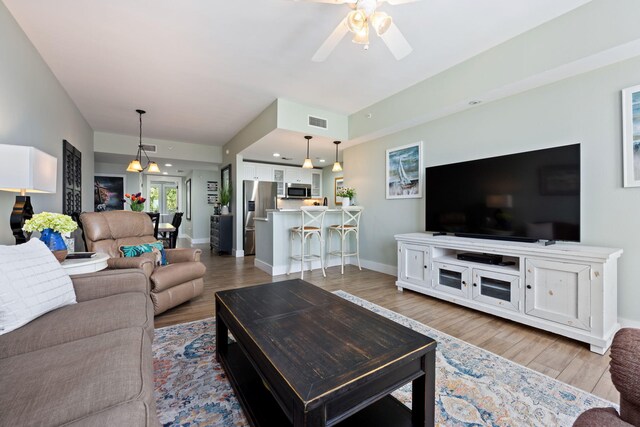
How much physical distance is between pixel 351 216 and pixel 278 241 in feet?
4.51

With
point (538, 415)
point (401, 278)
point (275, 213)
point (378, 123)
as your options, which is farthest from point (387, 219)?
point (538, 415)

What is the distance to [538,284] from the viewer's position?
7.75 ft

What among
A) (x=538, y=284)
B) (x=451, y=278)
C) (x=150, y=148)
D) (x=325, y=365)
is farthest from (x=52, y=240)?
(x=150, y=148)

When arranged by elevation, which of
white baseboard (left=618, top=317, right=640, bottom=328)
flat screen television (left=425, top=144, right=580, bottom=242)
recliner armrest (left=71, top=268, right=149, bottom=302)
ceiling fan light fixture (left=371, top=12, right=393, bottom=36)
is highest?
ceiling fan light fixture (left=371, top=12, right=393, bottom=36)

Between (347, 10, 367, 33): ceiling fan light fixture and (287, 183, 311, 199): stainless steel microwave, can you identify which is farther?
(287, 183, 311, 199): stainless steel microwave

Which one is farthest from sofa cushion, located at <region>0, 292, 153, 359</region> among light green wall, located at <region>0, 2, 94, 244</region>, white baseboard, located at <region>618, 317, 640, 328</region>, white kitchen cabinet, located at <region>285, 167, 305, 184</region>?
white kitchen cabinet, located at <region>285, 167, 305, 184</region>

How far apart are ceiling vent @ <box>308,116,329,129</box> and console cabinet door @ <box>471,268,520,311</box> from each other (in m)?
3.13

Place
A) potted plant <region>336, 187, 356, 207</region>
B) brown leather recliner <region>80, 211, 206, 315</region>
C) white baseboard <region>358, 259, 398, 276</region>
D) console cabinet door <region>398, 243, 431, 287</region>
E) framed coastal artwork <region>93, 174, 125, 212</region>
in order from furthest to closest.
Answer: framed coastal artwork <region>93, 174, 125, 212</region> → potted plant <region>336, 187, 356, 207</region> → white baseboard <region>358, 259, 398, 276</region> → console cabinet door <region>398, 243, 431, 287</region> → brown leather recliner <region>80, 211, 206, 315</region>

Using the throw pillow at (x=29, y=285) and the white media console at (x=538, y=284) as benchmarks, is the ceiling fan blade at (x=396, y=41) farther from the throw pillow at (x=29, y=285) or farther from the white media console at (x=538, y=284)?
the throw pillow at (x=29, y=285)

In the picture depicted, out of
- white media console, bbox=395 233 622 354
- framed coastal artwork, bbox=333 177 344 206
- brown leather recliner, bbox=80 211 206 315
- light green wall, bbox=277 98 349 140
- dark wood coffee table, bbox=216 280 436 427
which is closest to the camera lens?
dark wood coffee table, bbox=216 280 436 427

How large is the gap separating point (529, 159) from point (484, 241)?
0.91 meters

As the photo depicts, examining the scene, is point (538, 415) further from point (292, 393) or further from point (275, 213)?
point (275, 213)

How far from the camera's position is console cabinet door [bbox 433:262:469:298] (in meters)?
2.91

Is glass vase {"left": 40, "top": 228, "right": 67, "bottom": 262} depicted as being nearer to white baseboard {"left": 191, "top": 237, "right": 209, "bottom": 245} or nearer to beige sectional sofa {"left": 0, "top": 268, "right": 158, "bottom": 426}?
beige sectional sofa {"left": 0, "top": 268, "right": 158, "bottom": 426}
